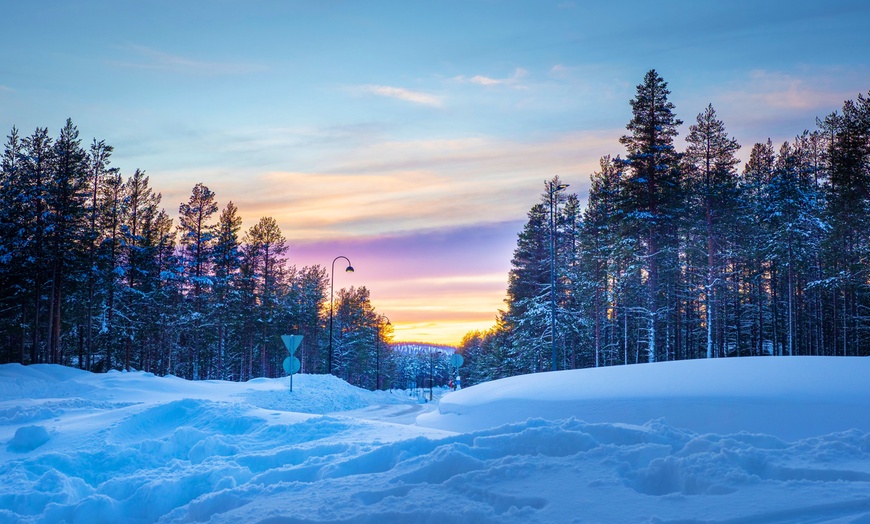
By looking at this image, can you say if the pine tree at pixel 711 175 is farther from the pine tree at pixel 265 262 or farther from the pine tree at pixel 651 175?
the pine tree at pixel 265 262

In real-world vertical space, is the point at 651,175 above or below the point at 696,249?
above

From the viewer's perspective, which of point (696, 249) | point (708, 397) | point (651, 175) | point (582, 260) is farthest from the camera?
point (582, 260)

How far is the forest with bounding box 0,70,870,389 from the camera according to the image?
29234 millimetres

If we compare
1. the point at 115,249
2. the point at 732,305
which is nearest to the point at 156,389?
the point at 115,249

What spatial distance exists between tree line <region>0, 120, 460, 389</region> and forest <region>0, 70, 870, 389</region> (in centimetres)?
12

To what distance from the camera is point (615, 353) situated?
45125 mm

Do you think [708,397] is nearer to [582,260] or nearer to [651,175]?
[651,175]

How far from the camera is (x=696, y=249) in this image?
3105 cm

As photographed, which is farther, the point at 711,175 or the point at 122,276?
the point at 122,276

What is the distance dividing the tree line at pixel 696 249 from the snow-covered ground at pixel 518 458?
2071 centimetres

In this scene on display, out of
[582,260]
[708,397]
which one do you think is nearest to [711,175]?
[582,260]

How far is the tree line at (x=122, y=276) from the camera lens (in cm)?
2928

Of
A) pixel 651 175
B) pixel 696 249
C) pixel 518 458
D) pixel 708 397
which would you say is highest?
pixel 651 175

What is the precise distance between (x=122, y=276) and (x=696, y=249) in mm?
34176
